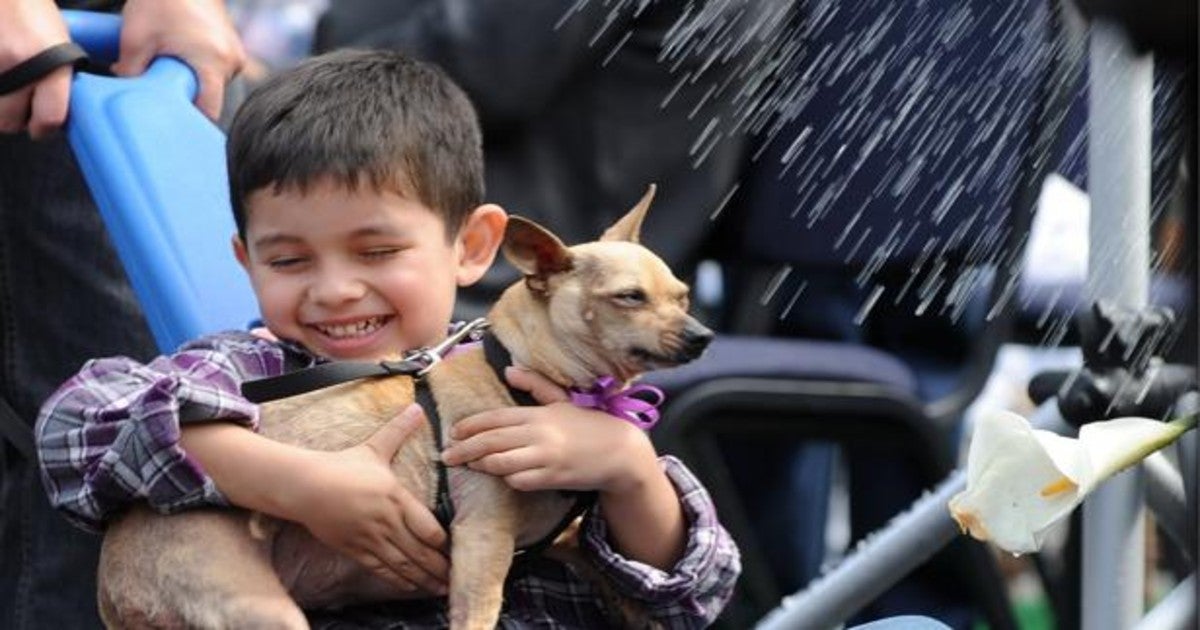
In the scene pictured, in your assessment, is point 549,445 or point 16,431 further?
point 16,431

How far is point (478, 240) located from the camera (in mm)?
1915

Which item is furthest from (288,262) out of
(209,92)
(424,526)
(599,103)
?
(599,103)

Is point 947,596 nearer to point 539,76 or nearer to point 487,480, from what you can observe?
point 539,76

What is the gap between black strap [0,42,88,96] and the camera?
219 centimetres

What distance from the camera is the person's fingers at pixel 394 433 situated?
172 cm

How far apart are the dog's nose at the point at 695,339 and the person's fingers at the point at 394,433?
8.6 inches

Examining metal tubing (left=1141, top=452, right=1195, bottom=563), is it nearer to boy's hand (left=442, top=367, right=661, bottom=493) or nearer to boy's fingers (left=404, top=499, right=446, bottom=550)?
boy's hand (left=442, top=367, right=661, bottom=493)

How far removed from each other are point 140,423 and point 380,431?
0.57 feet

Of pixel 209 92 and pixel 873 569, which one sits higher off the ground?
pixel 209 92

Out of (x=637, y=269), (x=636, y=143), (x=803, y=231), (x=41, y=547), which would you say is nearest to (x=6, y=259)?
(x=41, y=547)

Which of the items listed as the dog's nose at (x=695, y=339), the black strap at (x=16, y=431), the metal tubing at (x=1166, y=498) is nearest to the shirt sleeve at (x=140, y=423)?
the dog's nose at (x=695, y=339)

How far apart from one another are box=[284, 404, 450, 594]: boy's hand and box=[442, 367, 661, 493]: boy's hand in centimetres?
4

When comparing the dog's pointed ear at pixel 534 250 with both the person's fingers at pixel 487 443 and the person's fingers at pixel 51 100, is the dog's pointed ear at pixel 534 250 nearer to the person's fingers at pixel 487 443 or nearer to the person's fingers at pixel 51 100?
the person's fingers at pixel 487 443

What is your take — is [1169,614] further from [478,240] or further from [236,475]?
[236,475]
